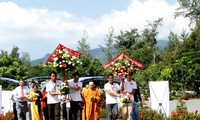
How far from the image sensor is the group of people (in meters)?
13.2

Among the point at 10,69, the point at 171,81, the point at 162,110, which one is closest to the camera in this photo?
the point at 162,110

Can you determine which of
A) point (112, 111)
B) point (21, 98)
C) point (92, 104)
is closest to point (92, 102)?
point (92, 104)

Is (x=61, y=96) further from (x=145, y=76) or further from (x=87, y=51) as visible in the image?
(x=87, y=51)

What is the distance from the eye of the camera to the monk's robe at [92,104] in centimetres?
1394

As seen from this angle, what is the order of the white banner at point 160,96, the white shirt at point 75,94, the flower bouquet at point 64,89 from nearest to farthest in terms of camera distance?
1. the flower bouquet at point 64,89
2. the white shirt at point 75,94
3. the white banner at point 160,96

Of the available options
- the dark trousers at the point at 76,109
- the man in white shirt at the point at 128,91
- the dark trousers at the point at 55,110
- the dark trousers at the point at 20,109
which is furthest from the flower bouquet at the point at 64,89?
the dark trousers at the point at 20,109

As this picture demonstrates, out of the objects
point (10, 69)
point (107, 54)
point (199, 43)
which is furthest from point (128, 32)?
point (10, 69)

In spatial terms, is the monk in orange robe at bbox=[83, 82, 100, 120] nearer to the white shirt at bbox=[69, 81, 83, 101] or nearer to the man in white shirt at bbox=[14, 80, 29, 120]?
the white shirt at bbox=[69, 81, 83, 101]

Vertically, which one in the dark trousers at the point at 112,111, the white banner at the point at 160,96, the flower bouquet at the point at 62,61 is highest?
the flower bouquet at the point at 62,61

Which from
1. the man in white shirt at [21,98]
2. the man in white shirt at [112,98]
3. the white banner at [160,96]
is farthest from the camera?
the white banner at [160,96]

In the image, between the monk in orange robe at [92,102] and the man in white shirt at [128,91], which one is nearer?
the man in white shirt at [128,91]

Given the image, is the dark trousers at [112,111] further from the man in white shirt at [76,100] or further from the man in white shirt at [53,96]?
the man in white shirt at [53,96]

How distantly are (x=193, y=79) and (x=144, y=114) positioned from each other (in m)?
20.7

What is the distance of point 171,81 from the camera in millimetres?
35094
